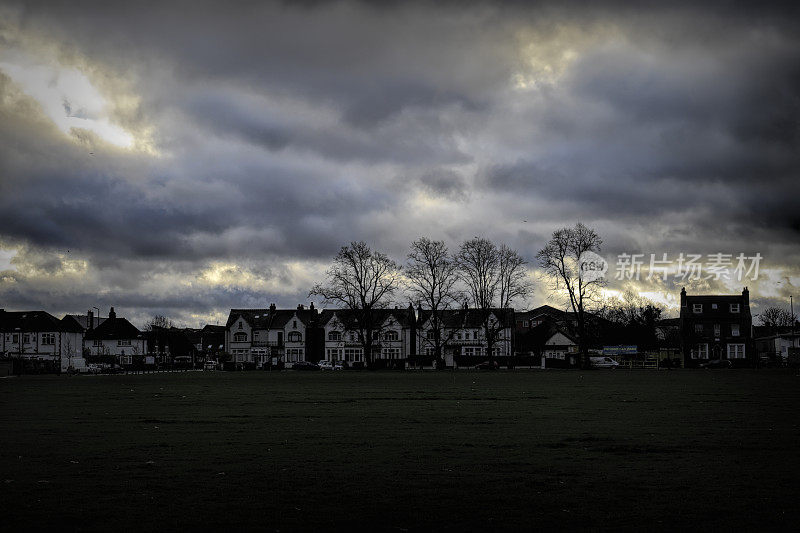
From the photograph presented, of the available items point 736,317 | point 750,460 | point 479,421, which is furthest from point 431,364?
point 750,460

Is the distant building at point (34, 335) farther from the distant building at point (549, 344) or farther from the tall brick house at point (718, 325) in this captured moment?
the tall brick house at point (718, 325)

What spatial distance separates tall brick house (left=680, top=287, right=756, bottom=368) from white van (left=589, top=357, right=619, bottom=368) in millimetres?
36280

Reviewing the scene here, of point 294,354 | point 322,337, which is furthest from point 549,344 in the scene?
point 294,354

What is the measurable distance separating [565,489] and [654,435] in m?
7.84

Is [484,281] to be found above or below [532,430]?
above

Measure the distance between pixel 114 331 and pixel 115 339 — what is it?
6.12ft

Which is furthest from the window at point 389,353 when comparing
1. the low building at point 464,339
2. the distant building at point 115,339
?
the distant building at point 115,339

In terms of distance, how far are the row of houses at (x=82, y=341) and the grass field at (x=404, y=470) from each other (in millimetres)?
91443

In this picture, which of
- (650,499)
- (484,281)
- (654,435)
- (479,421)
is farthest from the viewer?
(484,281)

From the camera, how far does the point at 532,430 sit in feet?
64.2

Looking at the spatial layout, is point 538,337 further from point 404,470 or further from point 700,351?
point 404,470

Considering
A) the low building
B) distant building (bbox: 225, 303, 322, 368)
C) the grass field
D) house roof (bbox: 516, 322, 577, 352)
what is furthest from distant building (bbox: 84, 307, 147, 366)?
the grass field

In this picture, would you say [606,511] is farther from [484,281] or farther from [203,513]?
[484,281]

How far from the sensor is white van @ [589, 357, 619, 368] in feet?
339
